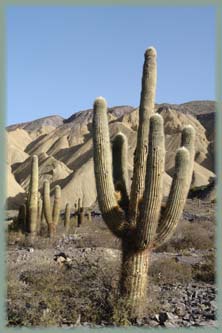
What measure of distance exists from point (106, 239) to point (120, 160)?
9621 millimetres

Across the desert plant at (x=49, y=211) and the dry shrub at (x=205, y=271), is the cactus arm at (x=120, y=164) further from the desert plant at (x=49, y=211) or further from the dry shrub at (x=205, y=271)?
the desert plant at (x=49, y=211)

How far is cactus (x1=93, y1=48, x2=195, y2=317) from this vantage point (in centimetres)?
846

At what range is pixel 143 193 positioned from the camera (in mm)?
8734

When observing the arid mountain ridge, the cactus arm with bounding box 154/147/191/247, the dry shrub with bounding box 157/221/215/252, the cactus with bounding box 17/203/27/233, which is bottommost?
the dry shrub with bounding box 157/221/215/252

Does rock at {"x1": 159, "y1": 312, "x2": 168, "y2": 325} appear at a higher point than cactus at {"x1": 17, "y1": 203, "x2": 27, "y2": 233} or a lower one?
Answer: lower

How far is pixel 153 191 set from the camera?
8422 mm

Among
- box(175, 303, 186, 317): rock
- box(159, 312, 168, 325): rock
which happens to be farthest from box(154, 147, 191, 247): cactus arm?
box(175, 303, 186, 317): rock

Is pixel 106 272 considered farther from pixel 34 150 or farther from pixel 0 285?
pixel 34 150

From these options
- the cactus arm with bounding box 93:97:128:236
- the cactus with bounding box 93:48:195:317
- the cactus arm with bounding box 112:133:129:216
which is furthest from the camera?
the cactus arm with bounding box 112:133:129:216

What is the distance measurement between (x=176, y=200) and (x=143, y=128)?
4.35 feet

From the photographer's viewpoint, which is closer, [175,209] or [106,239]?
[175,209]

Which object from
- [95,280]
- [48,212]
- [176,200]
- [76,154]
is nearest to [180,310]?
[95,280]

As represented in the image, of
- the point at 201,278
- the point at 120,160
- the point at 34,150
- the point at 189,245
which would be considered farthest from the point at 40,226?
the point at 34,150

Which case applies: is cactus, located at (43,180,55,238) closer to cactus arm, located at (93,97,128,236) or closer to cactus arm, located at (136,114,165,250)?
cactus arm, located at (93,97,128,236)
